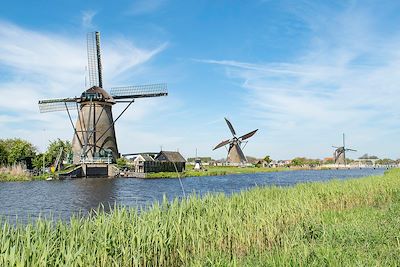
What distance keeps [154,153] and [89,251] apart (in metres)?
50.7

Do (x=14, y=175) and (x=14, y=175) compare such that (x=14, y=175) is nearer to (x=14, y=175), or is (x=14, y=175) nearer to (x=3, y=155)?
(x=14, y=175)

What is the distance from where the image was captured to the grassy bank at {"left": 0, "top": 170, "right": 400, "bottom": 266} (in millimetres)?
4812

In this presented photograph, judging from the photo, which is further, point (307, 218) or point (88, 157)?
point (88, 157)

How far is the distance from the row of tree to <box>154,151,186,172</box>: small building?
40.8ft

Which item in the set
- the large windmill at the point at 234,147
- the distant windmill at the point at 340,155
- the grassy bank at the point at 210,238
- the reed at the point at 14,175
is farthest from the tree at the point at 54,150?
the distant windmill at the point at 340,155

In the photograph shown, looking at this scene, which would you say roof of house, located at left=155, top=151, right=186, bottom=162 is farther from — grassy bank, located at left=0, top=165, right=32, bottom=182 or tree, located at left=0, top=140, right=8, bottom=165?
tree, located at left=0, top=140, right=8, bottom=165

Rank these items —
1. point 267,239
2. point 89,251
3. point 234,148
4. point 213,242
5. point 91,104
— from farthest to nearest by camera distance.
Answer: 1. point 234,148
2. point 91,104
3. point 267,239
4. point 213,242
5. point 89,251

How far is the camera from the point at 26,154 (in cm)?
4825

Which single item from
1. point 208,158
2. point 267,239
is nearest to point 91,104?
point 267,239

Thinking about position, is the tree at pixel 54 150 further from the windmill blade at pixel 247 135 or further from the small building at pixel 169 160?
the windmill blade at pixel 247 135

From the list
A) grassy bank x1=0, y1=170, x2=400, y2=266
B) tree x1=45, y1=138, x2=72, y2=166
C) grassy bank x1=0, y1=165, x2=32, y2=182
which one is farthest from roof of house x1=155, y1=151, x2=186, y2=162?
grassy bank x1=0, y1=170, x2=400, y2=266

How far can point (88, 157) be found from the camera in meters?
41.1

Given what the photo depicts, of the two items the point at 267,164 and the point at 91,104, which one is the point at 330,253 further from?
the point at 267,164

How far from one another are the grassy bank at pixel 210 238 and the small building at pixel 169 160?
3937cm
